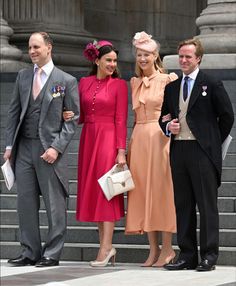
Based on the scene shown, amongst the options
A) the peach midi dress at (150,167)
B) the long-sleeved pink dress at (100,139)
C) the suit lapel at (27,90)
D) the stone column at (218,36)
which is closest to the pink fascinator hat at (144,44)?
the peach midi dress at (150,167)

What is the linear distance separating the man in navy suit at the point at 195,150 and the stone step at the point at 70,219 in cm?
93

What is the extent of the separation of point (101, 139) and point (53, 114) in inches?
19.9

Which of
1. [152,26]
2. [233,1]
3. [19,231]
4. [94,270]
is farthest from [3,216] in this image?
[152,26]

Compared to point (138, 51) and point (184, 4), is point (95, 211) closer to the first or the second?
point (138, 51)

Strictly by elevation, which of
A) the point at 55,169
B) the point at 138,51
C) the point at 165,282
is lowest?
the point at 165,282

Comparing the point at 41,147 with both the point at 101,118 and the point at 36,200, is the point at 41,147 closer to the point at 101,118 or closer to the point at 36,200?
the point at 36,200

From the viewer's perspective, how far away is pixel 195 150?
41.7ft

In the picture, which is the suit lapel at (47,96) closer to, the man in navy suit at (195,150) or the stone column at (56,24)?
the man in navy suit at (195,150)

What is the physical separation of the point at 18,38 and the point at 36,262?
671cm

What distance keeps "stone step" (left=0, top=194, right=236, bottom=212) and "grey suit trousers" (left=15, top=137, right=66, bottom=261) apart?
48.8 inches

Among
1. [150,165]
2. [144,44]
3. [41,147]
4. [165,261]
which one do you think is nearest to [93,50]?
[144,44]

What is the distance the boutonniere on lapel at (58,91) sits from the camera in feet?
43.5

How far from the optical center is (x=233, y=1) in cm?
1739

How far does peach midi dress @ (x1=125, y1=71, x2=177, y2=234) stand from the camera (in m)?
13.2
